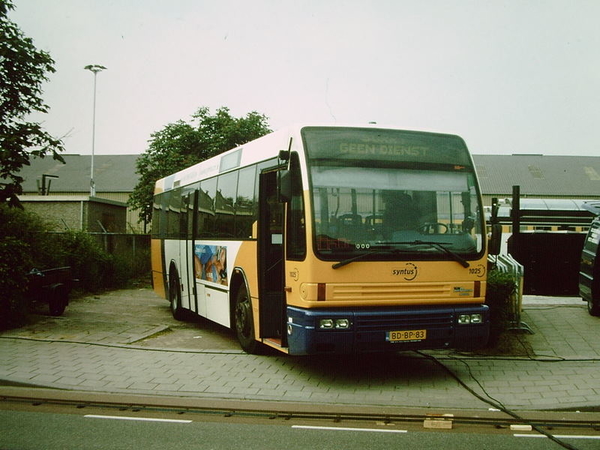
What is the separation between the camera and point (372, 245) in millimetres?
7969

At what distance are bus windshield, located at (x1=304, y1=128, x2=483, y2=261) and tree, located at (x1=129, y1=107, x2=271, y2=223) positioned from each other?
35.4 metres

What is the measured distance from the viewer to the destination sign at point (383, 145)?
27.1 ft

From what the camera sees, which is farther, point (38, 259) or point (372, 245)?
point (38, 259)

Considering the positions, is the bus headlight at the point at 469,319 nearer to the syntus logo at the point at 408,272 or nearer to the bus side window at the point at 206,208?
the syntus logo at the point at 408,272

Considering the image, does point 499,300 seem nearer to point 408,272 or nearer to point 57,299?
point 408,272

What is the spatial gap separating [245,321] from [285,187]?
107 inches

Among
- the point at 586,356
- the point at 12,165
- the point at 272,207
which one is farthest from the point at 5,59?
the point at 586,356

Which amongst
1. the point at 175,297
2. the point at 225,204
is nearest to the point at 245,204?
the point at 225,204

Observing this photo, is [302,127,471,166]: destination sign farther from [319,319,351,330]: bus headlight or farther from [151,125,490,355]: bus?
[319,319,351,330]: bus headlight

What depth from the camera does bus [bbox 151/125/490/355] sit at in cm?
785

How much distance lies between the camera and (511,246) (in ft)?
43.0

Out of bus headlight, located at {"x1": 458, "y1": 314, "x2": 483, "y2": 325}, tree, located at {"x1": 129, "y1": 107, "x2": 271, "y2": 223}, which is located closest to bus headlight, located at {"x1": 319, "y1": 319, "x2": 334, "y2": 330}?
bus headlight, located at {"x1": 458, "y1": 314, "x2": 483, "y2": 325}

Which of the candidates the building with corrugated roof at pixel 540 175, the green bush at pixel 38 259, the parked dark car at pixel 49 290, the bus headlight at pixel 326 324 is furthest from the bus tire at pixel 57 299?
the building with corrugated roof at pixel 540 175

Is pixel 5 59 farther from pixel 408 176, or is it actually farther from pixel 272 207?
pixel 408 176
